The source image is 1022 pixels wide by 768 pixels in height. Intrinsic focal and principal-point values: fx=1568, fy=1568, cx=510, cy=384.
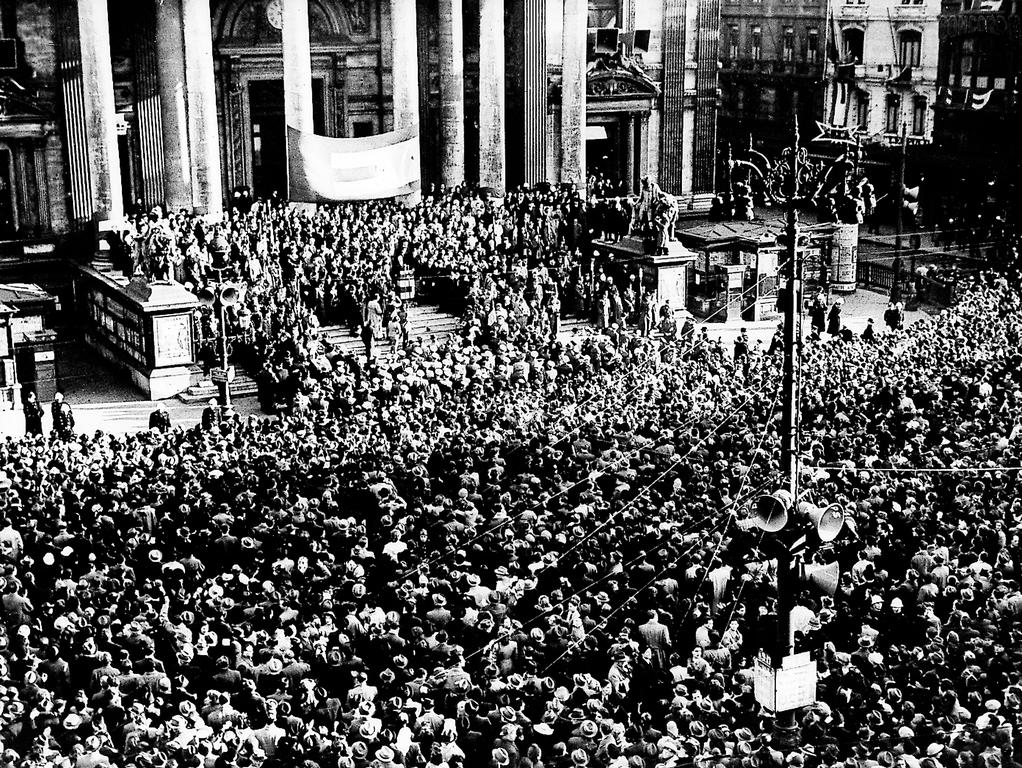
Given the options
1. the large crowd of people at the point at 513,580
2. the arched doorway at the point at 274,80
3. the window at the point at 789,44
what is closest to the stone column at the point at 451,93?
the arched doorway at the point at 274,80

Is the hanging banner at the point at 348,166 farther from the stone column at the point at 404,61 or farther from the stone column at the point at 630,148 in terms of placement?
the stone column at the point at 630,148

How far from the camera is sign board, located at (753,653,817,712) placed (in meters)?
15.3

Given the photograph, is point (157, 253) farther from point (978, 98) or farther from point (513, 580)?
point (978, 98)

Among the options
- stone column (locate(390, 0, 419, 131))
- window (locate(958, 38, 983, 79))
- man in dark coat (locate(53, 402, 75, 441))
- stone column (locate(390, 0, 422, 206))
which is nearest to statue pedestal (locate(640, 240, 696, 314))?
stone column (locate(390, 0, 422, 206))

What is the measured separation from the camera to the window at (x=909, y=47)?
62.5m

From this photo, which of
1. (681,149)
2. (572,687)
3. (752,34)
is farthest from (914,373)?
(752,34)

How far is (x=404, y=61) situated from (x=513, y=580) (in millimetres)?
26076

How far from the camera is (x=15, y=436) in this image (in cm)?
2953

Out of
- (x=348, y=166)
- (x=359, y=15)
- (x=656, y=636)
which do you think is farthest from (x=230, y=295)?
(x=656, y=636)

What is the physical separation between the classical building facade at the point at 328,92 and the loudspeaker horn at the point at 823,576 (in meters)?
26.1

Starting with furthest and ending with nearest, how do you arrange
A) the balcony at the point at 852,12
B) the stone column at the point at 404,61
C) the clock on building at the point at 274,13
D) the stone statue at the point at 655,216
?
the balcony at the point at 852,12
the clock on building at the point at 274,13
the stone column at the point at 404,61
the stone statue at the point at 655,216

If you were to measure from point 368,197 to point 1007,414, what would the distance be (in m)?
19.0

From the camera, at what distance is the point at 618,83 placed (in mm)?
49562

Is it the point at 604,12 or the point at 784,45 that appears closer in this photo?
the point at 604,12
